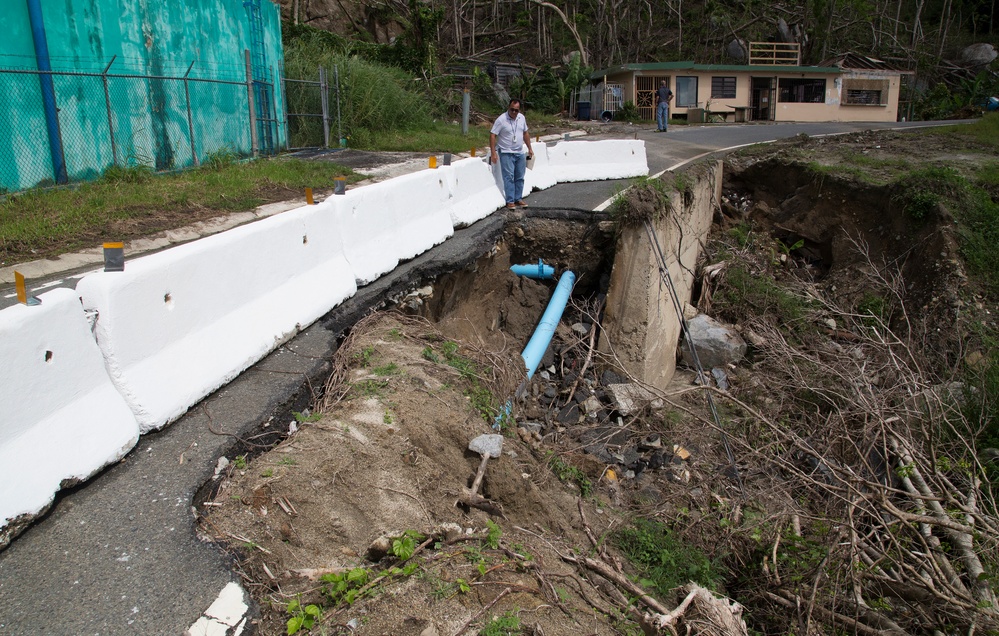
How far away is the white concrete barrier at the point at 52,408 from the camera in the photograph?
3334 millimetres

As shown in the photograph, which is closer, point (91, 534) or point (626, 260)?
point (91, 534)

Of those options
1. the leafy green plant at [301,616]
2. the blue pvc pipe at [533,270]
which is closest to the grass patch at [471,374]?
the leafy green plant at [301,616]

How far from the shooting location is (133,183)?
36.1ft

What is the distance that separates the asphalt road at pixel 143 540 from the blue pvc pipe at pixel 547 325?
13.3 feet

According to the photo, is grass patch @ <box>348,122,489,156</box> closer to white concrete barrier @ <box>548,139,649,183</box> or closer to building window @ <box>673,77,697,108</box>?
white concrete barrier @ <box>548,139,649,183</box>

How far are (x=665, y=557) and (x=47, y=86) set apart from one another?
10.5 meters

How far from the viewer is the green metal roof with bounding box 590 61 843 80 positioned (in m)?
33.4

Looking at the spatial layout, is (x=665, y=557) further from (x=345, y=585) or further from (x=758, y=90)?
(x=758, y=90)

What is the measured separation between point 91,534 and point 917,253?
42.4 ft

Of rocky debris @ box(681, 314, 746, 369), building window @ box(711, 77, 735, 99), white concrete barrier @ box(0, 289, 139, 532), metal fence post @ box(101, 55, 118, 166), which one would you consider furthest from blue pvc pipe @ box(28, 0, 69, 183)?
building window @ box(711, 77, 735, 99)

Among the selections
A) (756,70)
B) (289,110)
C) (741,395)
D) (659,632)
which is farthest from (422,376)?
(756,70)

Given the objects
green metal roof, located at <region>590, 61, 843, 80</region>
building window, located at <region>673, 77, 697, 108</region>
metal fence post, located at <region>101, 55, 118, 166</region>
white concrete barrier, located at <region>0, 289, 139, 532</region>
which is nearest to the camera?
white concrete barrier, located at <region>0, 289, 139, 532</region>

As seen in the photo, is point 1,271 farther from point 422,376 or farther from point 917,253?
point 917,253

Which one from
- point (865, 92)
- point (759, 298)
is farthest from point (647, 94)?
point (759, 298)
